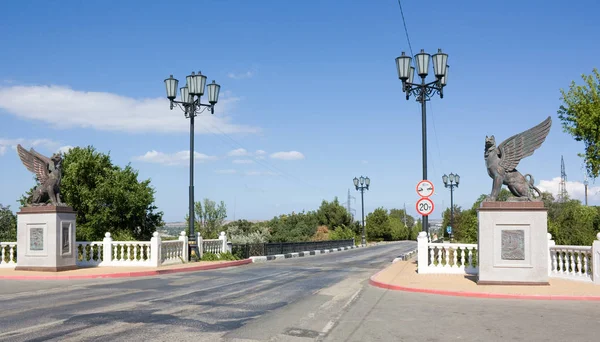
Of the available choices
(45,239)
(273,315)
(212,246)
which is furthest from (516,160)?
(212,246)

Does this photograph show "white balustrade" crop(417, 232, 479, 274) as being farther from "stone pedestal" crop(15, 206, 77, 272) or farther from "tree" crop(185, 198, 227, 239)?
"tree" crop(185, 198, 227, 239)

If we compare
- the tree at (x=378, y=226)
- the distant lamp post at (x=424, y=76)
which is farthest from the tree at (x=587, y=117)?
the tree at (x=378, y=226)

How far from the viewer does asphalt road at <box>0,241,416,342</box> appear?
837 centimetres

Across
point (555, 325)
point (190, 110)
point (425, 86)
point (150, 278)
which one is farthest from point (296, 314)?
point (190, 110)

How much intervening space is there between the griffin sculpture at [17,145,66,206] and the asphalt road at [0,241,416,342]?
13.2ft

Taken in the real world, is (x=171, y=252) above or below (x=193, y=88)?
below

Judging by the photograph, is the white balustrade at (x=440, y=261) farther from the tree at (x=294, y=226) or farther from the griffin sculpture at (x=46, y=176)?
the tree at (x=294, y=226)

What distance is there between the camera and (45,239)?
1991 cm

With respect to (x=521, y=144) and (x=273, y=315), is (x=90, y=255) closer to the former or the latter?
(x=273, y=315)

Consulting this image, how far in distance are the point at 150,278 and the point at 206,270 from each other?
13.1 ft

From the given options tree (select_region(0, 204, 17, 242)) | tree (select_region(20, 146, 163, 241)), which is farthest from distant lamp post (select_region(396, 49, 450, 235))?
tree (select_region(0, 204, 17, 242))

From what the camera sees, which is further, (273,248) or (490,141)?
(273,248)

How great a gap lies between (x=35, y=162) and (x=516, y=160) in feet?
53.6

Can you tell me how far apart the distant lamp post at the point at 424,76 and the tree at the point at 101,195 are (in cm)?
1766
